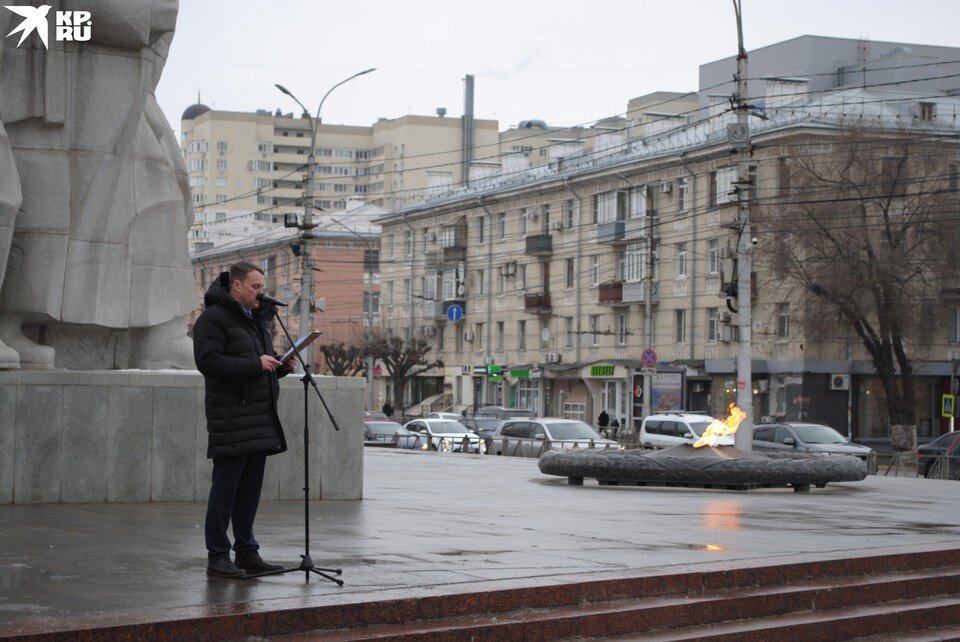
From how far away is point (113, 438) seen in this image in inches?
482

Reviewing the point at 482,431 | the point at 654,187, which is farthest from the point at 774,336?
the point at 482,431

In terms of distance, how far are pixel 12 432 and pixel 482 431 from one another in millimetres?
32624

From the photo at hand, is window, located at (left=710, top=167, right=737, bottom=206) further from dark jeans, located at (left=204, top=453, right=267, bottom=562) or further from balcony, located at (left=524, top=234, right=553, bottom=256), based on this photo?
dark jeans, located at (left=204, top=453, right=267, bottom=562)

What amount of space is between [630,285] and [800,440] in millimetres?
27113

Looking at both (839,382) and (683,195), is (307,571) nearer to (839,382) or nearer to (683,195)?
(839,382)

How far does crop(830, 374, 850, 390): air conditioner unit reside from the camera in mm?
52156

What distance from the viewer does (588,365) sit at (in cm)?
6294

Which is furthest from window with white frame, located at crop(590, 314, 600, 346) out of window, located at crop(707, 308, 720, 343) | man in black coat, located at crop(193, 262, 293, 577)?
man in black coat, located at crop(193, 262, 293, 577)

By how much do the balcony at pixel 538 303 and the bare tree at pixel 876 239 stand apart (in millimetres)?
21123

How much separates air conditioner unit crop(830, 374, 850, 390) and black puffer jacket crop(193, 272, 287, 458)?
46.3 meters

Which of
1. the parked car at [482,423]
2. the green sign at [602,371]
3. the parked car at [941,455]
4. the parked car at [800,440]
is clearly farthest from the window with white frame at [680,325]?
the parked car at [941,455]

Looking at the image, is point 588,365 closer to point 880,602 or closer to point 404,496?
point 404,496

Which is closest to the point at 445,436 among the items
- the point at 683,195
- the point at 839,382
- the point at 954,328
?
the point at 839,382

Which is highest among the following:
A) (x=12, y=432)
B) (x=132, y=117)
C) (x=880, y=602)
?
(x=132, y=117)
